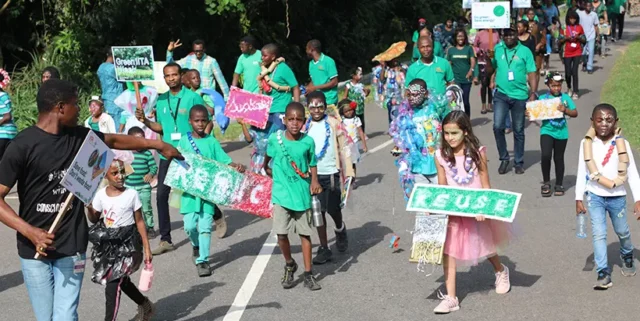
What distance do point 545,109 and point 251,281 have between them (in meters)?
4.88

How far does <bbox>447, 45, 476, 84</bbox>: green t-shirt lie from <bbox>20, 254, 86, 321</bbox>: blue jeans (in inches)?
496

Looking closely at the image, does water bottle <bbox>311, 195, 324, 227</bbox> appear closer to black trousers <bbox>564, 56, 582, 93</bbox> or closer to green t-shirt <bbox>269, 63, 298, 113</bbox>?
green t-shirt <bbox>269, 63, 298, 113</bbox>

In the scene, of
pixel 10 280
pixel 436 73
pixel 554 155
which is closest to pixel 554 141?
pixel 554 155

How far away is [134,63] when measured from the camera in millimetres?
11883

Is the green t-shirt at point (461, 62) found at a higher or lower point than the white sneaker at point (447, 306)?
higher

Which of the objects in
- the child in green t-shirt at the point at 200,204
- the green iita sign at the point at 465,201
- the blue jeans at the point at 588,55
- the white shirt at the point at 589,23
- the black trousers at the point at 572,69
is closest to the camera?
the green iita sign at the point at 465,201

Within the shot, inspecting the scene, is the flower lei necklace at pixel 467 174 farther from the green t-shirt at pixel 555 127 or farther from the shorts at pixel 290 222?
the green t-shirt at pixel 555 127

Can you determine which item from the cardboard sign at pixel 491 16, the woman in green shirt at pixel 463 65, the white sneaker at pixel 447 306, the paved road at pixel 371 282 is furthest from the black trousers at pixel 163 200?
the cardboard sign at pixel 491 16

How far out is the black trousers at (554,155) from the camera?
12102 millimetres

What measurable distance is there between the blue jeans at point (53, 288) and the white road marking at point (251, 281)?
219 centimetres

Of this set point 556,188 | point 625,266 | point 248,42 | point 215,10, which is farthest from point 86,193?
point 215,10

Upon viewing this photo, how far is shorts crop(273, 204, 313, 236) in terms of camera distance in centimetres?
856

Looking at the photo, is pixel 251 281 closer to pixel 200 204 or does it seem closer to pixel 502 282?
pixel 200 204

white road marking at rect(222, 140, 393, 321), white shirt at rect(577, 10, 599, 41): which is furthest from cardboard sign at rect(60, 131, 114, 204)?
white shirt at rect(577, 10, 599, 41)
